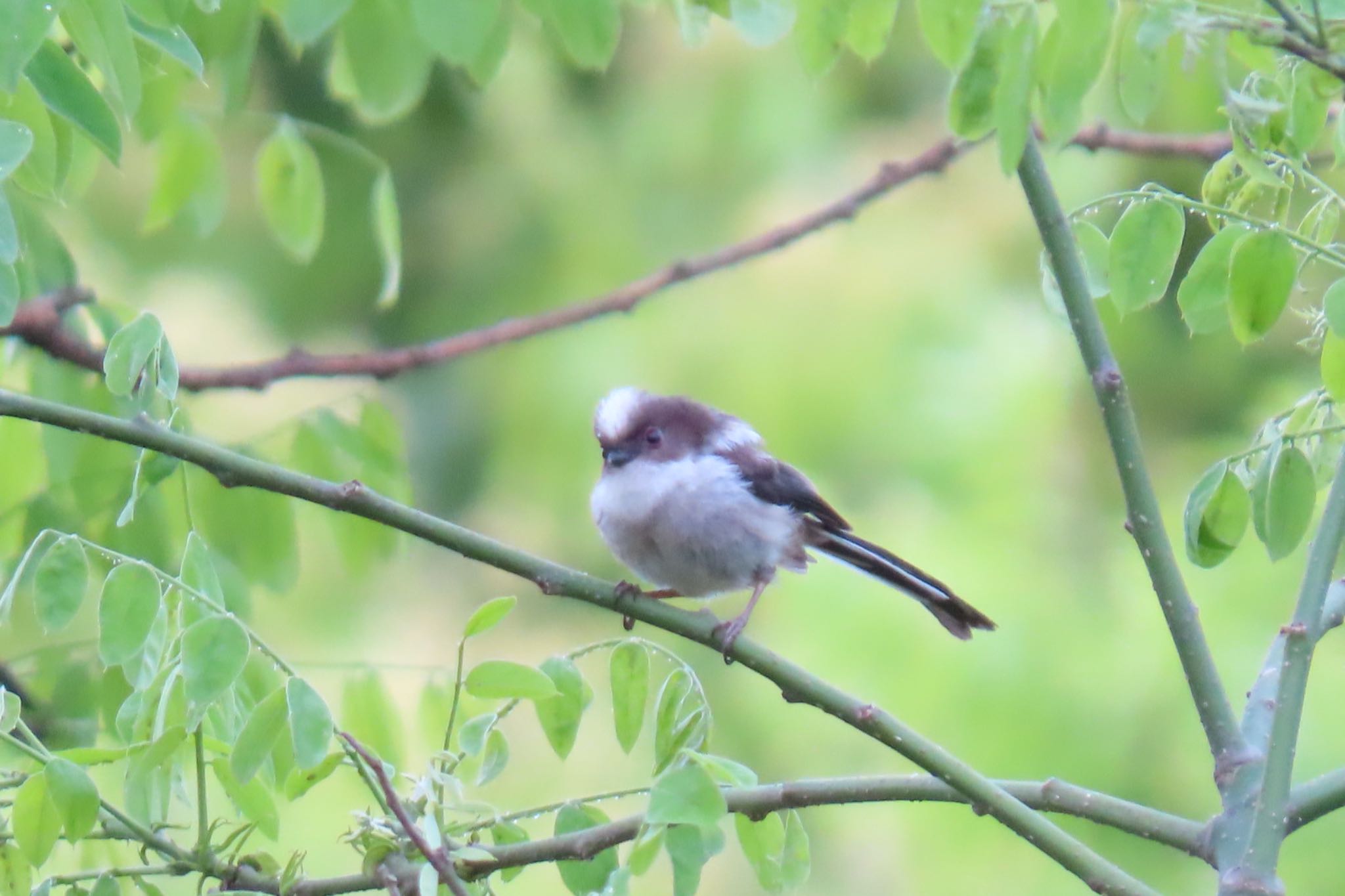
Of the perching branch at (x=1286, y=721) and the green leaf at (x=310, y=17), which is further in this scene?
the green leaf at (x=310, y=17)

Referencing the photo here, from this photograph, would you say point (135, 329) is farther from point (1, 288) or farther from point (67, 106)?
point (67, 106)

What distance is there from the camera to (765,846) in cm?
138

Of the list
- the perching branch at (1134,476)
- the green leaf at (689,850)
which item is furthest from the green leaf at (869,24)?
the green leaf at (689,850)

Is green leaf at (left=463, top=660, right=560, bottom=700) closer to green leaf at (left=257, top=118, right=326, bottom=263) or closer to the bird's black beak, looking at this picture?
green leaf at (left=257, top=118, right=326, bottom=263)

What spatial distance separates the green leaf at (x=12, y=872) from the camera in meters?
1.24

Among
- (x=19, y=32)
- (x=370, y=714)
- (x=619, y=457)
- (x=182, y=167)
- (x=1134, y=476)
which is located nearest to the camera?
(x=19, y=32)

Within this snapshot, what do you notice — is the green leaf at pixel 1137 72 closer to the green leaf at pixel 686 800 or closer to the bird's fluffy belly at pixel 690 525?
the green leaf at pixel 686 800

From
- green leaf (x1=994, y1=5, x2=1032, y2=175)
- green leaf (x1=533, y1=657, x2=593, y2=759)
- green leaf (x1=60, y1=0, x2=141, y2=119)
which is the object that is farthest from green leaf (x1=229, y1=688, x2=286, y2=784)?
green leaf (x1=994, y1=5, x2=1032, y2=175)

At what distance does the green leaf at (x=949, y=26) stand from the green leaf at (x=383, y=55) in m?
0.84

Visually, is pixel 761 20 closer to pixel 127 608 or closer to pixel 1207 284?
pixel 1207 284

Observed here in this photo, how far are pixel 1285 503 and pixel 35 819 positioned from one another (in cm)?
108

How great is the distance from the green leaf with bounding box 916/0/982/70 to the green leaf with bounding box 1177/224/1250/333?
278 mm

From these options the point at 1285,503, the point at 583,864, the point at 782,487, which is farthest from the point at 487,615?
the point at 782,487

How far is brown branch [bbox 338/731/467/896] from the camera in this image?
1.13m
